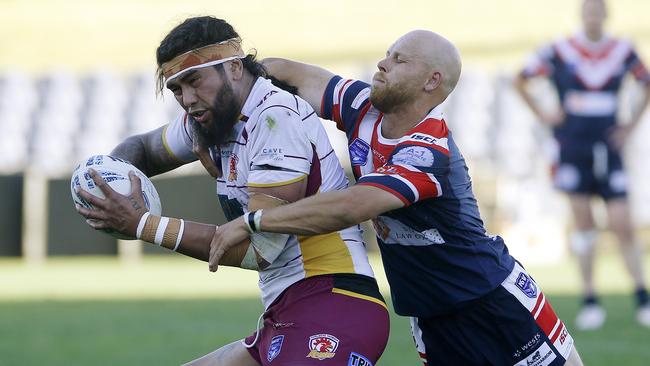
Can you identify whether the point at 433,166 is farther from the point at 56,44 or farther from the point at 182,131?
the point at 56,44

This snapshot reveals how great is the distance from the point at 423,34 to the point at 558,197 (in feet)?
48.6

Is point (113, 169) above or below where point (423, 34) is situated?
below

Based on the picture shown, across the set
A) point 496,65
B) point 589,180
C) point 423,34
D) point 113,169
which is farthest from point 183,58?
point 496,65

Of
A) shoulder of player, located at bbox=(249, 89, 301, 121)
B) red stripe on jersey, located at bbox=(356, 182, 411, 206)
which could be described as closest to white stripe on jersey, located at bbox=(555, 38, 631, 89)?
shoulder of player, located at bbox=(249, 89, 301, 121)

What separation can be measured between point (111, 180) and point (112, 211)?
19 centimetres

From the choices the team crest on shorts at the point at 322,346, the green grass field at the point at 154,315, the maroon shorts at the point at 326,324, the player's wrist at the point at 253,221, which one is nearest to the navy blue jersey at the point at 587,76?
the green grass field at the point at 154,315

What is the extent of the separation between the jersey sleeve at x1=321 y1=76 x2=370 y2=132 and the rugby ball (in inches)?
36.4

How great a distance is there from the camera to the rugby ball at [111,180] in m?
4.83

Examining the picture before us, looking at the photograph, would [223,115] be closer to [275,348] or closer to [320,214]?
[320,214]

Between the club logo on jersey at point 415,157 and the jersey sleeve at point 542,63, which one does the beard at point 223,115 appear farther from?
the jersey sleeve at point 542,63

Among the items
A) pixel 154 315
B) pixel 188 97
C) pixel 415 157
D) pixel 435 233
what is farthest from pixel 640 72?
pixel 188 97

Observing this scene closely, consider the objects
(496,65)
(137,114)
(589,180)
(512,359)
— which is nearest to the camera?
(512,359)

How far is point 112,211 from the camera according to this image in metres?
4.74

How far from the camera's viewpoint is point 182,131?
551 cm
